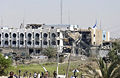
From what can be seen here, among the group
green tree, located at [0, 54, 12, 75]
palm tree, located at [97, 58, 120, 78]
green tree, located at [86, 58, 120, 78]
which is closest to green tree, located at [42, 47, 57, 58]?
green tree, located at [0, 54, 12, 75]

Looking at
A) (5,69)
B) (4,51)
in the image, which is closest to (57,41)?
(4,51)

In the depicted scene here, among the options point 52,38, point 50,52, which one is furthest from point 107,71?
point 52,38

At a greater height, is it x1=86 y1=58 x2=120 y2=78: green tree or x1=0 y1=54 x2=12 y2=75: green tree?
x1=86 y1=58 x2=120 y2=78: green tree

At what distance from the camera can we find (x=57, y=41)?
68.5m

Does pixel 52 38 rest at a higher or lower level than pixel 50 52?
higher

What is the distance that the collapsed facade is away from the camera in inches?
2687

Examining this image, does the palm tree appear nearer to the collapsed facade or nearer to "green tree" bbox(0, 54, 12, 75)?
"green tree" bbox(0, 54, 12, 75)

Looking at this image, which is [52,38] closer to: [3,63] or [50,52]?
[50,52]

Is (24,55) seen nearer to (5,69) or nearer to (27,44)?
(27,44)

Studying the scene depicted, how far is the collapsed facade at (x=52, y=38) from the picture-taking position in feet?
224

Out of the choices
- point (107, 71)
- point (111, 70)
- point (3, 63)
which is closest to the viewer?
point (111, 70)

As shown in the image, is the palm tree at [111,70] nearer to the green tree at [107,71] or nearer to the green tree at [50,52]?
the green tree at [107,71]

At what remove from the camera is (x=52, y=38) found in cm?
6938

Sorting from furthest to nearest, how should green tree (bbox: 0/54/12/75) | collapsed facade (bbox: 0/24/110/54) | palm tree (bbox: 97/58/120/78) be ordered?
collapsed facade (bbox: 0/24/110/54), green tree (bbox: 0/54/12/75), palm tree (bbox: 97/58/120/78)
